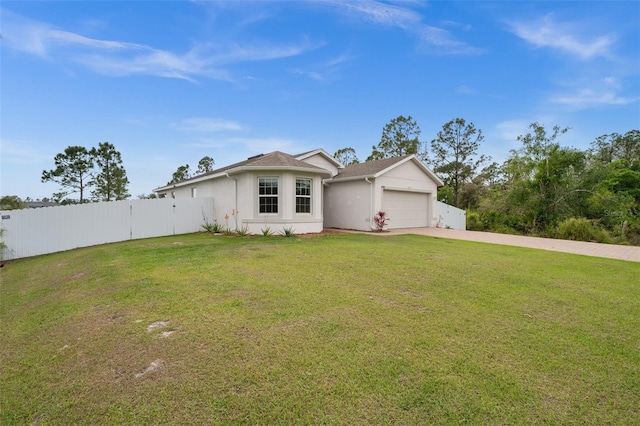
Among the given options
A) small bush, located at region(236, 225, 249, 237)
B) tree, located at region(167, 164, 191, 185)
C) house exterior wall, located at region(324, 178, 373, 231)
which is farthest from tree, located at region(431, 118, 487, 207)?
tree, located at region(167, 164, 191, 185)

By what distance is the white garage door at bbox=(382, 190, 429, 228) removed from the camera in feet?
53.9

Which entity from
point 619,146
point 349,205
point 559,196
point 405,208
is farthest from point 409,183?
point 619,146

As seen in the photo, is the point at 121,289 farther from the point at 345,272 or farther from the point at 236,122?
the point at 236,122

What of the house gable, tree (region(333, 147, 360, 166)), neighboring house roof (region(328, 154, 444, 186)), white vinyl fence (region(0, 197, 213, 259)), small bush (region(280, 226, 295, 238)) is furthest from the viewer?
tree (region(333, 147, 360, 166))

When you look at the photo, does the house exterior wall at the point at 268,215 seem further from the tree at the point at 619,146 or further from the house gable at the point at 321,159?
the tree at the point at 619,146

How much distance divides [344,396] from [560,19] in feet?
50.2

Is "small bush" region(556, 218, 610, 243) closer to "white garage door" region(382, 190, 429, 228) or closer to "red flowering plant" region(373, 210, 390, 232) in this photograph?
"white garage door" region(382, 190, 429, 228)

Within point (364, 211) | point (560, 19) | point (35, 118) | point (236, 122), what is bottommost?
point (364, 211)

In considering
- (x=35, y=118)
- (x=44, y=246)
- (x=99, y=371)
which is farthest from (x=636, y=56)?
(x=35, y=118)

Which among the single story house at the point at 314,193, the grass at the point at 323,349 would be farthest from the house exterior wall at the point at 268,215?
the grass at the point at 323,349

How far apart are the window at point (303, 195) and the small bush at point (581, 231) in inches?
495

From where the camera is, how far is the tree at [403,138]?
34.1 meters

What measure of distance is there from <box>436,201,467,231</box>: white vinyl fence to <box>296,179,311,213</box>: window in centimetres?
950

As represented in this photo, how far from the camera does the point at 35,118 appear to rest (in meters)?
14.0
